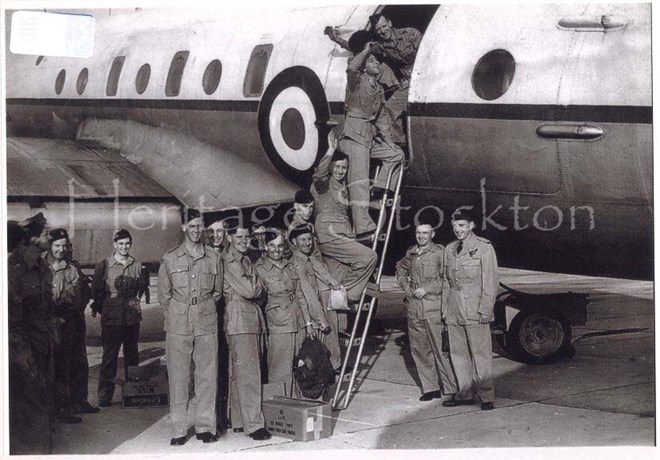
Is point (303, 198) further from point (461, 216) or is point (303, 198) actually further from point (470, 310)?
point (470, 310)

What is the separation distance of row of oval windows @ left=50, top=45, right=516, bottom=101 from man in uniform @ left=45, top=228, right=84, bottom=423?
3.29 metres

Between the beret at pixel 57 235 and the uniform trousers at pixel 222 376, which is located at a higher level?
the beret at pixel 57 235

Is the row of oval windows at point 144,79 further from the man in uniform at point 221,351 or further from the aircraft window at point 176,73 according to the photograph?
the man in uniform at point 221,351

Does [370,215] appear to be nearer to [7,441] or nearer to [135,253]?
[135,253]

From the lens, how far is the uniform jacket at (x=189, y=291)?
8422 millimetres

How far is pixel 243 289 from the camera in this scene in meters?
8.57

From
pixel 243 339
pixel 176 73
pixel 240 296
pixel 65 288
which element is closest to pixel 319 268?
pixel 240 296

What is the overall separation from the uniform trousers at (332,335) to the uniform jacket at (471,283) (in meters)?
1.26

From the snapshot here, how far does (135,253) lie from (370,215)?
3097mm

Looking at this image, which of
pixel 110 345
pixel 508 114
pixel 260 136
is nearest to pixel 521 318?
pixel 508 114

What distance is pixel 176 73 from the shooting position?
41.7 ft

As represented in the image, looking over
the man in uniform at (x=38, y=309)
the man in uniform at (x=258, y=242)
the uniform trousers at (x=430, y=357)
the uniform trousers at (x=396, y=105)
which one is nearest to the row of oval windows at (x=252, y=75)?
the uniform trousers at (x=396, y=105)

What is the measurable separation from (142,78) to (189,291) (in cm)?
568

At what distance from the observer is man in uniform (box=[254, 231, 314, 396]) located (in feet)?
29.4
